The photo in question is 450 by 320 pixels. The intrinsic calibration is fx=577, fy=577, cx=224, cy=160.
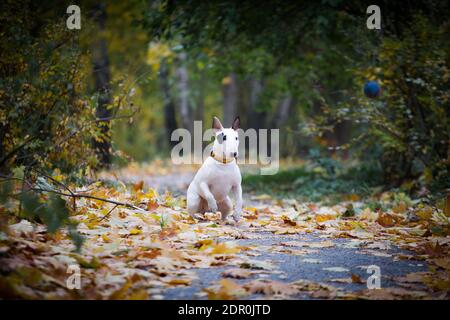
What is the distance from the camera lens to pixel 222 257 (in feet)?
13.0

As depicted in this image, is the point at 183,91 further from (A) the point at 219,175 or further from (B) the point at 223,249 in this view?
(B) the point at 223,249

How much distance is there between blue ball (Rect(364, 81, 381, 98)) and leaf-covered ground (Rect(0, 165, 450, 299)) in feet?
10.1

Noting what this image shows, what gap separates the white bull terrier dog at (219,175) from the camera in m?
5.40

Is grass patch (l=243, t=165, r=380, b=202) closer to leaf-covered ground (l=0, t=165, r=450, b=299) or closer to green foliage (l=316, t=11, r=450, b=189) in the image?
green foliage (l=316, t=11, r=450, b=189)

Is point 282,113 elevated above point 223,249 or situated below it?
above

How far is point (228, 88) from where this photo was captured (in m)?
22.1

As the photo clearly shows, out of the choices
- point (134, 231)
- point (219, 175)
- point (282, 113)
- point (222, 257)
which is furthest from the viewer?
point (282, 113)

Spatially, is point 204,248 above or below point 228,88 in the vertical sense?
below

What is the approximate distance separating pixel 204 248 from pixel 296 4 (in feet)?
25.5

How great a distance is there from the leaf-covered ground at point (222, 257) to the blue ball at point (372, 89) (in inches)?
121

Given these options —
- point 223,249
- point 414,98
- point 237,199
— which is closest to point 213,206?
point 237,199

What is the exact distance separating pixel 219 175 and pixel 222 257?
5.30ft

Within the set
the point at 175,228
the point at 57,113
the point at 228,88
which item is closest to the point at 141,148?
the point at 228,88

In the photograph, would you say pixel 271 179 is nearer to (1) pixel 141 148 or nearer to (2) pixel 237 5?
(2) pixel 237 5
